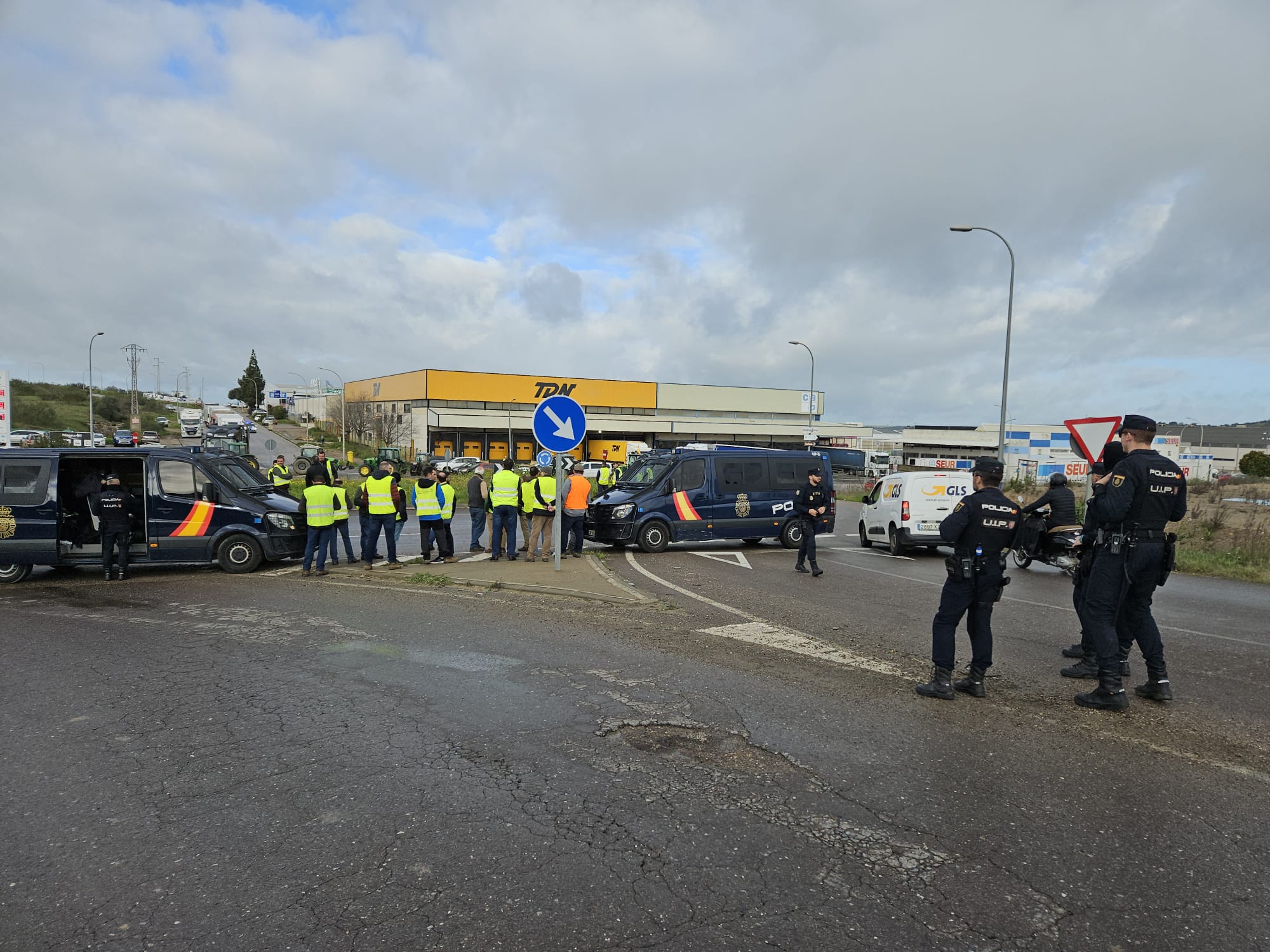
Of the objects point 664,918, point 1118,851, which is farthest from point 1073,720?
point 664,918

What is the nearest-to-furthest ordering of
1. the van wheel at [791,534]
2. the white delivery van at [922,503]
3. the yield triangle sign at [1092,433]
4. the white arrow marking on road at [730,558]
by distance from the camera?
the yield triangle sign at [1092,433] → the white arrow marking on road at [730,558] → the white delivery van at [922,503] → the van wheel at [791,534]

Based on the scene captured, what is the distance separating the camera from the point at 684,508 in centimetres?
1559

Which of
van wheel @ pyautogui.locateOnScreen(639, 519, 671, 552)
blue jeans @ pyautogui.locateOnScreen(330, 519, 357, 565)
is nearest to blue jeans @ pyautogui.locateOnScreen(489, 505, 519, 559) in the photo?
blue jeans @ pyautogui.locateOnScreen(330, 519, 357, 565)

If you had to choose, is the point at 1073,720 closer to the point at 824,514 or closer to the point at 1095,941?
the point at 1095,941

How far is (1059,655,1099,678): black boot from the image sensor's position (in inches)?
252

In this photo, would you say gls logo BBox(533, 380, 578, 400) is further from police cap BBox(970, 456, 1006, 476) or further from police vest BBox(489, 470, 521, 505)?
police cap BBox(970, 456, 1006, 476)

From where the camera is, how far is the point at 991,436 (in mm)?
93688

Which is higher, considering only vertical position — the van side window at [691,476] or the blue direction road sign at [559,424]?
the blue direction road sign at [559,424]

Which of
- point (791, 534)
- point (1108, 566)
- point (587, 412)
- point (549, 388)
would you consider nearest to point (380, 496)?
point (791, 534)

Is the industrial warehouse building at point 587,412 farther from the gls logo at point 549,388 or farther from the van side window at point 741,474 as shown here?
the van side window at point 741,474

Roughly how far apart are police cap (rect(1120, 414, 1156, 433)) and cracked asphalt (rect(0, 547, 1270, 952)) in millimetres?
2044

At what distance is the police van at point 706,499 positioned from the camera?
600 inches

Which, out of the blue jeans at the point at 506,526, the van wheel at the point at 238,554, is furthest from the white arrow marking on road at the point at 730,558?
Answer: the van wheel at the point at 238,554

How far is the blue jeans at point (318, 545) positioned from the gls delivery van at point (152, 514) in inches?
29.1
